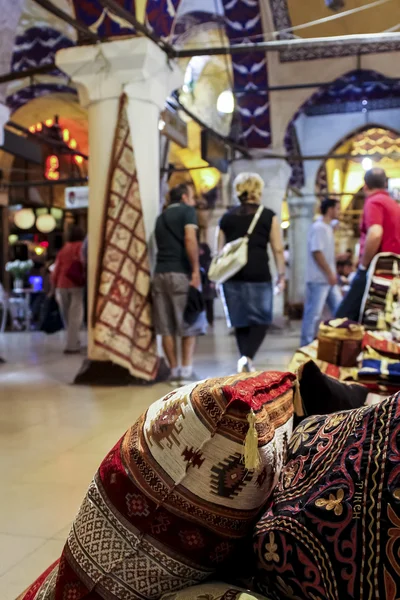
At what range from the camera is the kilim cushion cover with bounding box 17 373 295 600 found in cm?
102

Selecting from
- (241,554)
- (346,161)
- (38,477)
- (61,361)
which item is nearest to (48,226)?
(61,361)

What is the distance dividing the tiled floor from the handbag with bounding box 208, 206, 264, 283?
0.92m

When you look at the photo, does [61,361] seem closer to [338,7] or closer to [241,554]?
[338,7]

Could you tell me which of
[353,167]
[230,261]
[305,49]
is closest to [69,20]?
[230,261]

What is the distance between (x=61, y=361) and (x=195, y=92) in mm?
6177

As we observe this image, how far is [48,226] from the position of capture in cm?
1452

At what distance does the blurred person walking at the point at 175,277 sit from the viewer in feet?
17.1

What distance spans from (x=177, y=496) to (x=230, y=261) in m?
3.62

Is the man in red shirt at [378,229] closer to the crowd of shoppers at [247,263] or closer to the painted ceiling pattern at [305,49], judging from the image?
the crowd of shoppers at [247,263]

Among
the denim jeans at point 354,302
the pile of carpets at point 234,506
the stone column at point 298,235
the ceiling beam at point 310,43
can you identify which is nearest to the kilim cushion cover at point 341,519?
the pile of carpets at point 234,506

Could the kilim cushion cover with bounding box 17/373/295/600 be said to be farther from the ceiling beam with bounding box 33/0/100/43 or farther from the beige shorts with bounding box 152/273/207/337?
the ceiling beam with bounding box 33/0/100/43

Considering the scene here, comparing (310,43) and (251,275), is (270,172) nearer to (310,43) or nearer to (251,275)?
(310,43)

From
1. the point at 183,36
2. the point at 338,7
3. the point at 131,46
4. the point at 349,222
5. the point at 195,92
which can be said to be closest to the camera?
the point at 131,46

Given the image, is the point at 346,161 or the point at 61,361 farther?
the point at 346,161
